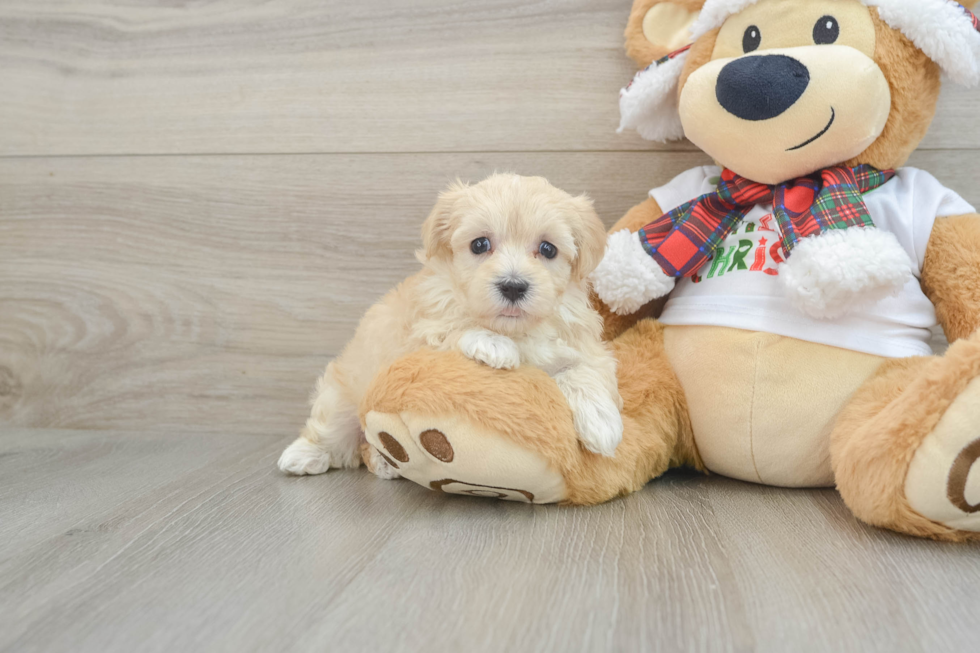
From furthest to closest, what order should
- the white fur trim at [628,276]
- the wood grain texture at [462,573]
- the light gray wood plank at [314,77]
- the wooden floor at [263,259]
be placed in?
the light gray wood plank at [314,77], the white fur trim at [628,276], the wooden floor at [263,259], the wood grain texture at [462,573]

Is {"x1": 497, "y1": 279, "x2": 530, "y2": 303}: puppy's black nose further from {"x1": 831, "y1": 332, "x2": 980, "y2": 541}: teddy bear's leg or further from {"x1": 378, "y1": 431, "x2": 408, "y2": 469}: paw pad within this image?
{"x1": 831, "y1": 332, "x2": 980, "y2": 541}: teddy bear's leg

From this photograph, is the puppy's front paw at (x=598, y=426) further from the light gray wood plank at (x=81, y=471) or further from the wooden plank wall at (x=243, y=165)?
the light gray wood plank at (x=81, y=471)

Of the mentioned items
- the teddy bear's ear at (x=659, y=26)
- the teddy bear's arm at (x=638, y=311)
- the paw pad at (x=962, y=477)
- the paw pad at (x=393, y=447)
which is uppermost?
the teddy bear's ear at (x=659, y=26)

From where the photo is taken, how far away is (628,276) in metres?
1.17

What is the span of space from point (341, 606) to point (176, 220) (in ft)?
3.88

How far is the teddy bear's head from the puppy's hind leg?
2.62ft

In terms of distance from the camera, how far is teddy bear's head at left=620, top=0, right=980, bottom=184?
1.01m

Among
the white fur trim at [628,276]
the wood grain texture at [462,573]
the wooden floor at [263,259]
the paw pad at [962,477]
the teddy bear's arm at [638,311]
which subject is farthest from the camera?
the teddy bear's arm at [638,311]

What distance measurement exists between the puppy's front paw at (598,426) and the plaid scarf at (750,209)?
0.31m

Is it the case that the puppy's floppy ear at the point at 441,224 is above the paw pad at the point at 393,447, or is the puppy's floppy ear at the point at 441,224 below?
above

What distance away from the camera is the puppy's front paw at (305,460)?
1284mm

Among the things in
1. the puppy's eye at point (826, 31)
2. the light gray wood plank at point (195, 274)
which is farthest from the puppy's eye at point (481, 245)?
→ the puppy's eye at point (826, 31)

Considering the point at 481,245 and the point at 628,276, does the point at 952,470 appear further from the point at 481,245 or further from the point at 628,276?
the point at 481,245

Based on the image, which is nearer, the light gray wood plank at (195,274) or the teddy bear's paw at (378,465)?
the teddy bear's paw at (378,465)
